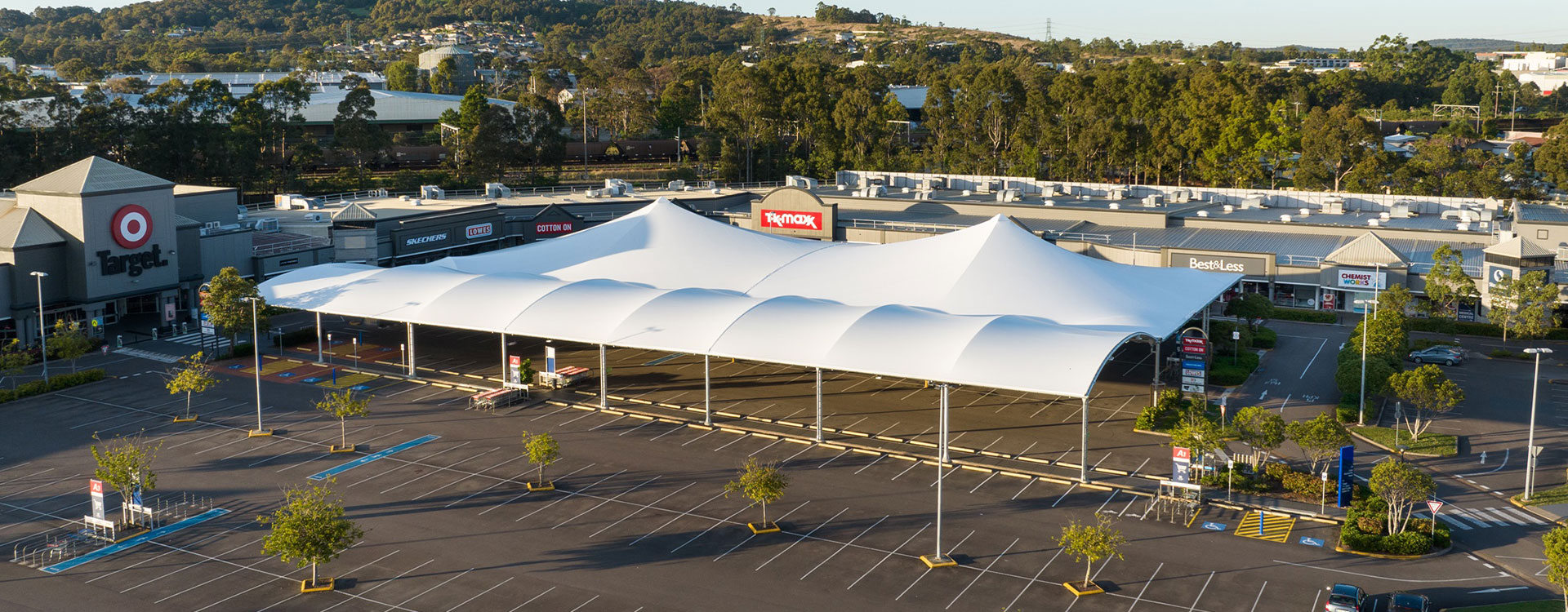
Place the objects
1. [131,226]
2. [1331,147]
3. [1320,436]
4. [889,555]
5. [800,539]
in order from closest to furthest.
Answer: [889,555] → [800,539] → [1320,436] → [131,226] → [1331,147]

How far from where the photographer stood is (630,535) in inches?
1410

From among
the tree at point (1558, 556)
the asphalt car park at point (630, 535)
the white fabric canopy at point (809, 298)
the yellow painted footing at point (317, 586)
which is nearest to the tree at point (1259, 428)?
the asphalt car park at point (630, 535)

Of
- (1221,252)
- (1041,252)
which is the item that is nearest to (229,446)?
(1041,252)

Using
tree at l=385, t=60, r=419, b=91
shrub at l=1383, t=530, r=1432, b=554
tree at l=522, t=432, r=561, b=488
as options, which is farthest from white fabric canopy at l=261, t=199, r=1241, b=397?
tree at l=385, t=60, r=419, b=91

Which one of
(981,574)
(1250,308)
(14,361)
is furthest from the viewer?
(1250,308)

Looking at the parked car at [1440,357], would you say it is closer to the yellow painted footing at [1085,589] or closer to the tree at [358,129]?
the yellow painted footing at [1085,589]

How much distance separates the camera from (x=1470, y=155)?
4203 inches

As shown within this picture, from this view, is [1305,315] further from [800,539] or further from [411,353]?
[411,353]

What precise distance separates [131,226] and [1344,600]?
60.7 meters

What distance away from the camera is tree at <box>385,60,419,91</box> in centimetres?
17700

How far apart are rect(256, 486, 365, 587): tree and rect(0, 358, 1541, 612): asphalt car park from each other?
0.97 meters

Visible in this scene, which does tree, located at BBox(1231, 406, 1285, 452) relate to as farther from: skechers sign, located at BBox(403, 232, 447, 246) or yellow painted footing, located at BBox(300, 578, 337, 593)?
skechers sign, located at BBox(403, 232, 447, 246)

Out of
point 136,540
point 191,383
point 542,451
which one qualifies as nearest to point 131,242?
point 191,383

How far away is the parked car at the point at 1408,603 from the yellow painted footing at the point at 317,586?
27.1 metres
